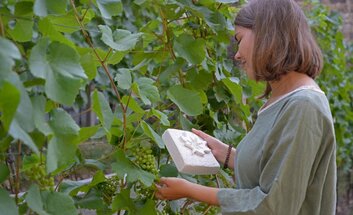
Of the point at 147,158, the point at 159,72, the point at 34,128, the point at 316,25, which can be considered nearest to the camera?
the point at 34,128

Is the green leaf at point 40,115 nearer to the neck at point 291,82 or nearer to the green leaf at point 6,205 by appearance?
the green leaf at point 6,205

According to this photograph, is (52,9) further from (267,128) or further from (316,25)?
(316,25)

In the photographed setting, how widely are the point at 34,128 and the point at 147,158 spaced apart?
0.58 metres

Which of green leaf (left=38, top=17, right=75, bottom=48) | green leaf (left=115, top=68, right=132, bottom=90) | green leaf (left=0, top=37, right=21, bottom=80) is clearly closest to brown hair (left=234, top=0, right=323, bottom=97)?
green leaf (left=115, top=68, right=132, bottom=90)

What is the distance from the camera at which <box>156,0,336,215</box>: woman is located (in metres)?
1.53

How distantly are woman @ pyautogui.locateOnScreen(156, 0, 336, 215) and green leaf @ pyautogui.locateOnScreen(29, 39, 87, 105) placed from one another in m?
0.59

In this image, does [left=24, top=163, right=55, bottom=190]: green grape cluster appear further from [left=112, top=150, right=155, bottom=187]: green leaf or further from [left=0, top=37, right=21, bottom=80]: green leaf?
[left=0, top=37, right=21, bottom=80]: green leaf

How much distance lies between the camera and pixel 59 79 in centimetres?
111

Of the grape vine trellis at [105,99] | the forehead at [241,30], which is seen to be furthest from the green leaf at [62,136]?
the forehead at [241,30]

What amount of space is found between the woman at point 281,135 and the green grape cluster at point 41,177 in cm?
40

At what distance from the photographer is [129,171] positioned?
1558 millimetres

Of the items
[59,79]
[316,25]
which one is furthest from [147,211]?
[316,25]

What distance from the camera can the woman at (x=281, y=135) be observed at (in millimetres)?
1528

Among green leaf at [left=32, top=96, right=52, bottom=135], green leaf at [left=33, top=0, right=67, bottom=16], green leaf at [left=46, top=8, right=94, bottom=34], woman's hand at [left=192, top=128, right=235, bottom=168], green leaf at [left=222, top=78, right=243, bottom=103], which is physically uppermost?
green leaf at [left=33, top=0, right=67, bottom=16]
